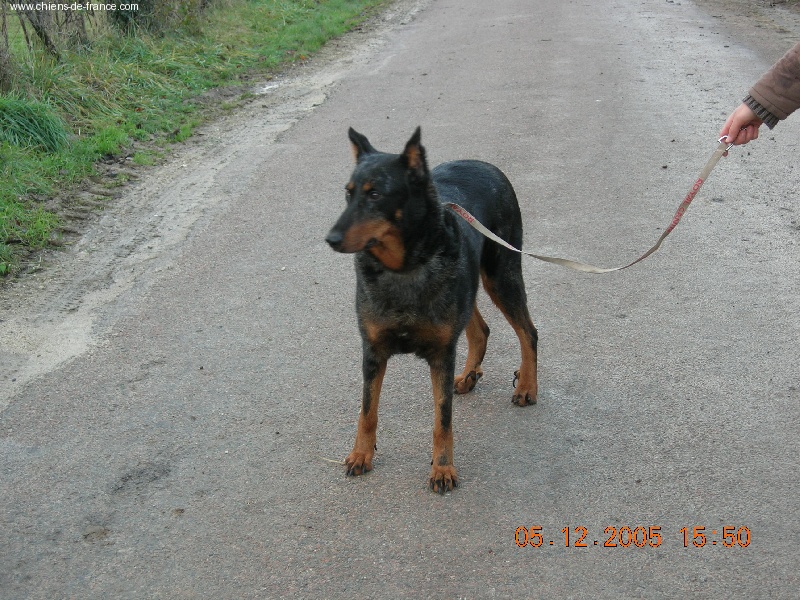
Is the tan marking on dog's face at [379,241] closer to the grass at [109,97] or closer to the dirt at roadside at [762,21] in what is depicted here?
the grass at [109,97]

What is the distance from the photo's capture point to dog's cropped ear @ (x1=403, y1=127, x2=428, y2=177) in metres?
3.96

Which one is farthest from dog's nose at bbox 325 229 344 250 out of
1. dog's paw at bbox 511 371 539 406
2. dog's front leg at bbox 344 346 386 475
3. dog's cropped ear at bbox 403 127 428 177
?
dog's paw at bbox 511 371 539 406

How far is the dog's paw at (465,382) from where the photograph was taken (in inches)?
202

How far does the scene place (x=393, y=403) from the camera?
506cm

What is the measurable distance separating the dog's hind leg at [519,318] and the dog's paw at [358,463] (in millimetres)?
1013

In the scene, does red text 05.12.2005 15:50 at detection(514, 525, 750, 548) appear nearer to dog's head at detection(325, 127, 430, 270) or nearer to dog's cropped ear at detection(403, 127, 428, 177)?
dog's head at detection(325, 127, 430, 270)

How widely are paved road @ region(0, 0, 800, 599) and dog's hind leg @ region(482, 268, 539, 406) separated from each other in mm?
118

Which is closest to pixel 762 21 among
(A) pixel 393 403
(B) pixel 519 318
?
(B) pixel 519 318

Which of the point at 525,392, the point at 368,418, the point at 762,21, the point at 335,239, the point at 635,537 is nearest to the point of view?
the point at 335,239

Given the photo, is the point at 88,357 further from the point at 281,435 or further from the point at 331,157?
the point at 331,157

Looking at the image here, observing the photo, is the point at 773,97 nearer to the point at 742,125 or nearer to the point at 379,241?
the point at 742,125

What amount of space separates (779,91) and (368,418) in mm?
2447

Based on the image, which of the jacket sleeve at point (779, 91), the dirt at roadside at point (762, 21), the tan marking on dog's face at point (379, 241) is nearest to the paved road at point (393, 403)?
the tan marking on dog's face at point (379, 241)

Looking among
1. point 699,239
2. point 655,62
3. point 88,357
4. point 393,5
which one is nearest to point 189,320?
point 88,357
